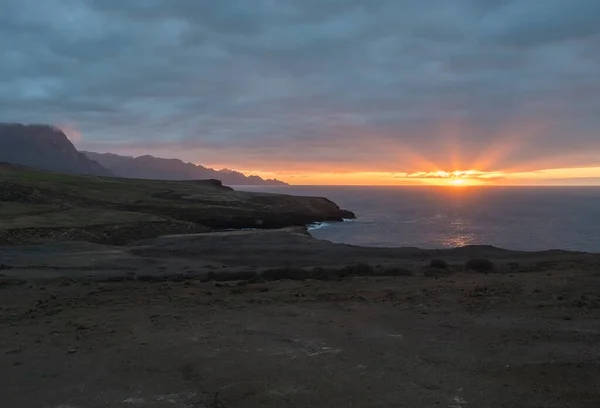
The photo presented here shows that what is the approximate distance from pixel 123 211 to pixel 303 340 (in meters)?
55.6

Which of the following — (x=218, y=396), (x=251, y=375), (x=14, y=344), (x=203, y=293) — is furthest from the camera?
(x=203, y=293)

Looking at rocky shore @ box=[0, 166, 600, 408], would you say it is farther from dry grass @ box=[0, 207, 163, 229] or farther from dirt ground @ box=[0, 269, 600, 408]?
dry grass @ box=[0, 207, 163, 229]

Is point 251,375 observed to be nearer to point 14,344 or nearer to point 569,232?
point 14,344

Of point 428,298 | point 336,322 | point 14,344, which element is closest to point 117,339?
point 14,344

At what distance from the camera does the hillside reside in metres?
45.7

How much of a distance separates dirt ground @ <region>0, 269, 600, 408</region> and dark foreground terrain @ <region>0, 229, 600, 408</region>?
0.16 feet

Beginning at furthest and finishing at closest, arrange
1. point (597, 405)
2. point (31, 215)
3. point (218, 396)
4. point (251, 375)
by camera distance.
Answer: point (31, 215), point (251, 375), point (218, 396), point (597, 405)

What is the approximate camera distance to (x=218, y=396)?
365 inches

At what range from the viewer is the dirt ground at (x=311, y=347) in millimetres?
9297

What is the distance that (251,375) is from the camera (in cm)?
1024

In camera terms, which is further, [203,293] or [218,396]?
[203,293]

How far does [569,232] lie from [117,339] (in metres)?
77.8

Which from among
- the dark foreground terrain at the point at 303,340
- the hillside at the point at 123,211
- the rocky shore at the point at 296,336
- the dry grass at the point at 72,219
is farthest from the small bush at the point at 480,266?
the dry grass at the point at 72,219

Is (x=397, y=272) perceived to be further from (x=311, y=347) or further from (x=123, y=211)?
(x=123, y=211)
